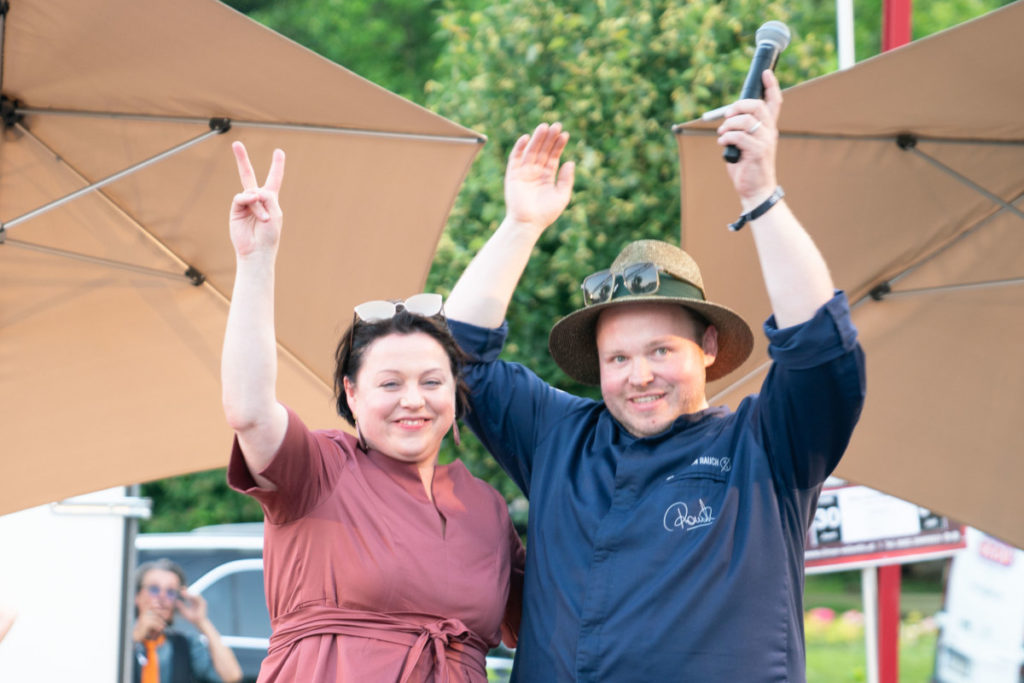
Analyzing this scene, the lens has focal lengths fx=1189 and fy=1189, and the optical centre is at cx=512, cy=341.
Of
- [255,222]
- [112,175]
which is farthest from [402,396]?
[112,175]

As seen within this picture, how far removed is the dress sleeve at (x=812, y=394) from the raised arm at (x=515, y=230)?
0.82 meters

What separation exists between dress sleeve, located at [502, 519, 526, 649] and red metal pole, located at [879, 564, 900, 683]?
11.0 feet

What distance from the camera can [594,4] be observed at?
7.05 metres

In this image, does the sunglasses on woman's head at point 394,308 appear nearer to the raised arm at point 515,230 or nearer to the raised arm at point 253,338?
the raised arm at point 515,230

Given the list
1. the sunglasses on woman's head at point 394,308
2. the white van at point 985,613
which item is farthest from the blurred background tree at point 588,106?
the sunglasses on woman's head at point 394,308

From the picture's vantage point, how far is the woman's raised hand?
10.8 ft

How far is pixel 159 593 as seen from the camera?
721 centimetres

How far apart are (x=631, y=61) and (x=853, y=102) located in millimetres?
3366

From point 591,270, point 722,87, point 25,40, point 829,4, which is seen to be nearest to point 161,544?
point 591,270

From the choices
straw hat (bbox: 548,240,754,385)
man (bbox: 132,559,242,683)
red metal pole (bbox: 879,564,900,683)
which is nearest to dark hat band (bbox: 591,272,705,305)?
straw hat (bbox: 548,240,754,385)

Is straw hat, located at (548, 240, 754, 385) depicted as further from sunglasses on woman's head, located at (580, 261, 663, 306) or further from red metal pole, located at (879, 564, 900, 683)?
red metal pole, located at (879, 564, 900, 683)

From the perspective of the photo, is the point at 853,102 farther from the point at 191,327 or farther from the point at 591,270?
the point at 591,270

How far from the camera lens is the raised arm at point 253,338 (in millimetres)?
2463
